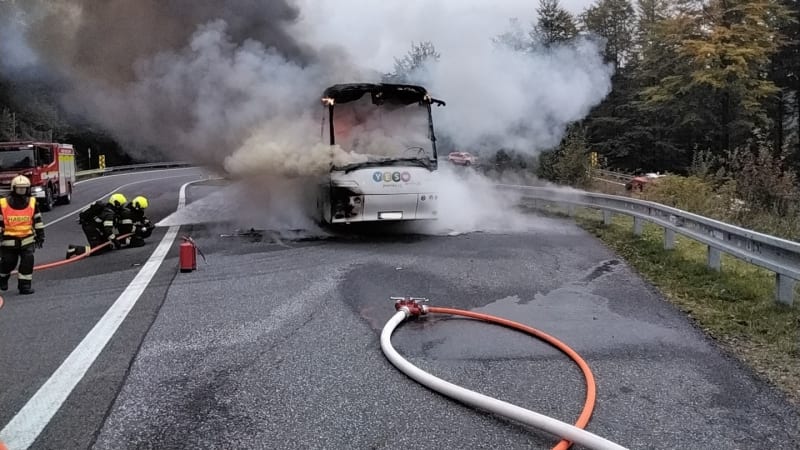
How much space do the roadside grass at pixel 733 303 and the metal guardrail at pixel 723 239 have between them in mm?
220

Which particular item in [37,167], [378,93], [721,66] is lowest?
[37,167]

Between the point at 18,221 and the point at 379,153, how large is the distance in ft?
18.2

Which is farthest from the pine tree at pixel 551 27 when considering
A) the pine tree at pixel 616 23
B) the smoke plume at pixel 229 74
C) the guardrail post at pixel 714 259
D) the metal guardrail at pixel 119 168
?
the metal guardrail at pixel 119 168

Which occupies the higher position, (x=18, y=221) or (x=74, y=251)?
(x=18, y=221)

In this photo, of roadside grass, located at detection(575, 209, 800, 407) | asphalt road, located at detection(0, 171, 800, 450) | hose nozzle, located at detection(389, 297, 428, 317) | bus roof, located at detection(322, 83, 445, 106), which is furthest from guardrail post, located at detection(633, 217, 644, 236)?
hose nozzle, located at detection(389, 297, 428, 317)

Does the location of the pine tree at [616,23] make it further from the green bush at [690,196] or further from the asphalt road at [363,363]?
the asphalt road at [363,363]

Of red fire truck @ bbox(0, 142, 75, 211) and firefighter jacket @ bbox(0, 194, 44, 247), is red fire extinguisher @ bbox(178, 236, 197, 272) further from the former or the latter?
red fire truck @ bbox(0, 142, 75, 211)

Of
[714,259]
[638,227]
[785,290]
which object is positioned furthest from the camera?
[638,227]

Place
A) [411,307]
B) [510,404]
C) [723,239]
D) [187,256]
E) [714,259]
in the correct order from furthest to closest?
[187,256], [714,259], [723,239], [411,307], [510,404]

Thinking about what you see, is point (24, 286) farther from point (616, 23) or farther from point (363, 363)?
point (616, 23)

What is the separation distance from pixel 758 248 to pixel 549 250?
11.4 ft

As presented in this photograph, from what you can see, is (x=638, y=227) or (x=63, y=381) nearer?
(x=63, y=381)

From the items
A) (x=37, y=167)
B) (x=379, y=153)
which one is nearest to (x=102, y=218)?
(x=379, y=153)

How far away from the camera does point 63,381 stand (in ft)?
13.9
